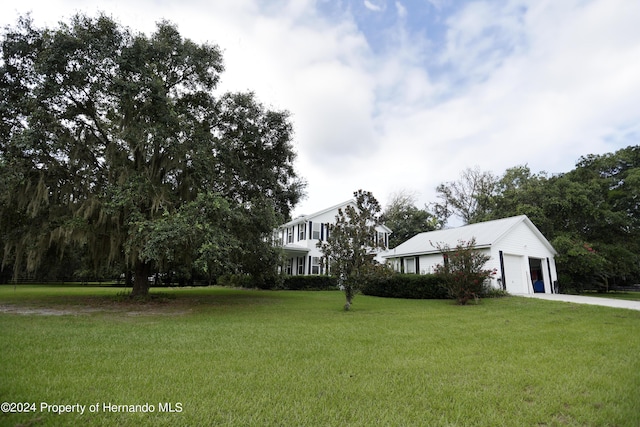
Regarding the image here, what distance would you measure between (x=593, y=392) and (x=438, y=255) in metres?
15.7

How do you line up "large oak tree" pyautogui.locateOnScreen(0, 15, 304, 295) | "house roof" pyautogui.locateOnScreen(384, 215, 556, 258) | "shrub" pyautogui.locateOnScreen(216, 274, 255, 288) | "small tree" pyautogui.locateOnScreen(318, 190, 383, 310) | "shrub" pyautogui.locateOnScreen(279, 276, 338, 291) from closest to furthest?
"large oak tree" pyautogui.locateOnScreen(0, 15, 304, 295), "small tree" pyautogui.locateOnScreen(318, 190, 383, 310), "house roof" pyautogui.locateOnScreen(384, 215, 556, 258), "shrub" pyautogui.locateOnScreen(279, 276, 338, 291), "shrub" pyautogui.locateOnScreen(216, 274, 255, 288)

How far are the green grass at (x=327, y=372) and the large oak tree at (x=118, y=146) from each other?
2.97 metres

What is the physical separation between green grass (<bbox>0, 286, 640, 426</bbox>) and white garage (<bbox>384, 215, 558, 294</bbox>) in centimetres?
894

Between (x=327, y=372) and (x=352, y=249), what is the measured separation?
6.78m

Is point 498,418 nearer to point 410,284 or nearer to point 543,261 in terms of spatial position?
point 410,284

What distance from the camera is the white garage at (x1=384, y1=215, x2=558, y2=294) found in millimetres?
16344

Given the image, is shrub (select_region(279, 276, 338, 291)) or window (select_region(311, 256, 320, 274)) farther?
window (select_region(311, 256, 320, 274))

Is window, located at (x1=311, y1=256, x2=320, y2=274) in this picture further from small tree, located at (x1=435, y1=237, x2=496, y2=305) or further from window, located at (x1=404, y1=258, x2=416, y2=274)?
small tree, located at (x1=435, y1=237, x2=496, y2=305)

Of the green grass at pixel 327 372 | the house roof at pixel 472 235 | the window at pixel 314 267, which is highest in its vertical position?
the house roof at pixel 472 235

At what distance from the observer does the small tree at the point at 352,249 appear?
1060 cm


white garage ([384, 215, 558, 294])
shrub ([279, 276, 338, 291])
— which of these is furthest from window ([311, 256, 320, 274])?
white garage ([384, 215, 558, 294])

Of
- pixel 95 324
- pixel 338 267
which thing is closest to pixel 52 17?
pixel 95 324

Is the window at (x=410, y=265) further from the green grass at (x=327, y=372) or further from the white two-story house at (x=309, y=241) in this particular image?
the green grass at (x=327, y=372)

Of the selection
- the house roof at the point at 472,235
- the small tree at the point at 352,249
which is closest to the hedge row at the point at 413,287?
the house roof at the point at 472,235
